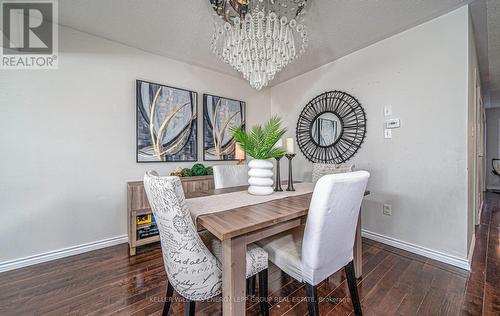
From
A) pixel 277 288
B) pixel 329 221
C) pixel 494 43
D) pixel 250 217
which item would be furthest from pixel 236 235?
pixel 494 43

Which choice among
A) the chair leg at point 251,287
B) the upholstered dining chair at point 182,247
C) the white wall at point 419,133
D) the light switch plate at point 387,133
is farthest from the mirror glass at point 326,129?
the upholstered dining chair at point 182,247

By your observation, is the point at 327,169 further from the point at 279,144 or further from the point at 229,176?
the point at 229,176

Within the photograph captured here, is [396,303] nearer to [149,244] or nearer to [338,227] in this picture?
[338,227]

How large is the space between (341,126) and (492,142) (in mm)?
6121

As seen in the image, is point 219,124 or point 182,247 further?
point 219,124

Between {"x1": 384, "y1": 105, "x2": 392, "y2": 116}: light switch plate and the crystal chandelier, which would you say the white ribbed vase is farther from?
{"x1": 384, "y1": 105, "x2": 392, "y2": 116}: light switch plate

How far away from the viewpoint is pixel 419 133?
199cm

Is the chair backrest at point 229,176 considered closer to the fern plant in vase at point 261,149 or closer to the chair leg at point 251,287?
the fern plant in vase at point 261,149

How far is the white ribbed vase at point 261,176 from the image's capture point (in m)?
1.45

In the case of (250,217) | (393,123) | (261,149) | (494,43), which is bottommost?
(250,217)

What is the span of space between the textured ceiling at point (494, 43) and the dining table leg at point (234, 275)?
2726 millimetres

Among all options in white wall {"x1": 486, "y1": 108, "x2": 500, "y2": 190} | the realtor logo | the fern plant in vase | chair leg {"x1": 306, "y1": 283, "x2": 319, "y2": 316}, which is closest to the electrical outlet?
the fern plant in vase

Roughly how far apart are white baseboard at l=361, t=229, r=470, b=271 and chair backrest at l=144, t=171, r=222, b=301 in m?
2.07

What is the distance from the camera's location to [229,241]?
2.91ft
